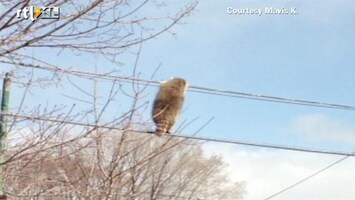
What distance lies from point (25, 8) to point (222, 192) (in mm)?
12179

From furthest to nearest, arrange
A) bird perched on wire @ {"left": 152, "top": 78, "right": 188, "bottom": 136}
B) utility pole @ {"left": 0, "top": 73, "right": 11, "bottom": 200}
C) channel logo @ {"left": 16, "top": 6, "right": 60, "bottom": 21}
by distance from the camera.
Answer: bird perched on wire @ {"left": 152, "top": 78, "right": 188, "bottom": 136}
utility pole @ {"left": 0, "top": 73, "right": 11, "bottom": 200}
channel logo @ {"left": 16, "top": 6, "right": 60, "bottom": 21}

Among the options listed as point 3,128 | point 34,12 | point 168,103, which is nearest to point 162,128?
point 168,103

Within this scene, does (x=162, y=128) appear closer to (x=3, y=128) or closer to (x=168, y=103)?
(x=168, y=103)

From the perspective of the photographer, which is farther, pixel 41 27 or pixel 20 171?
pixel 20 171

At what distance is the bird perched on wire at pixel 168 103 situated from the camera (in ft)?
18.2

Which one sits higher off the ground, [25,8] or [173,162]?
[173,162]

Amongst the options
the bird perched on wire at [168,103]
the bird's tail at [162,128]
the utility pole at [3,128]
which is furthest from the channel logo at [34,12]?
the bird's tail at [162,128]

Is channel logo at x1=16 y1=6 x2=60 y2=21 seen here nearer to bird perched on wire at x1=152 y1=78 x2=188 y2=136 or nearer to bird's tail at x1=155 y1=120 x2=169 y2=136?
bird perched on wire at x1=152 y1=78 x2=188 y2=136

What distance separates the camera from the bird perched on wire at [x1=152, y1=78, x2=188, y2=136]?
5.54 meters

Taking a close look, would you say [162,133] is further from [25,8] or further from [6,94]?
[25,8]

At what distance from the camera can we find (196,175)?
51.3 feet

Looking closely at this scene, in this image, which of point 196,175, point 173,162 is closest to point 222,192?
point 196,175

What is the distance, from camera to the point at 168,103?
5590 mm

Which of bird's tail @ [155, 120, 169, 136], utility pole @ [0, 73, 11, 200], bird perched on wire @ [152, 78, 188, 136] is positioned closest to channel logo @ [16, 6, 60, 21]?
utility pole @ [0, 73, 11, 200]
